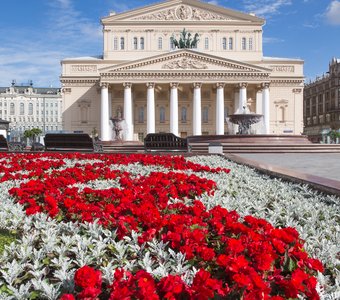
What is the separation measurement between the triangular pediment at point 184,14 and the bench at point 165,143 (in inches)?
1672

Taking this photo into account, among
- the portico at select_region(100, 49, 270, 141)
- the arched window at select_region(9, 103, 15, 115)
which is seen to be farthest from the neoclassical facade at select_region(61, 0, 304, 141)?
the arched window at select_region(9, 103, 15, 115)

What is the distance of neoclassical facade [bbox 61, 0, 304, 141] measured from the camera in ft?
171

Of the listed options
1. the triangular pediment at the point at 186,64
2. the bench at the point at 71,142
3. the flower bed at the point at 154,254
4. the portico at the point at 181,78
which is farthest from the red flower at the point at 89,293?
the triangular pediment at the point at 186,64

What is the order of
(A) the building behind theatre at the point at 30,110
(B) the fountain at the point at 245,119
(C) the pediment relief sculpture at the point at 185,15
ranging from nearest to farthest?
(B) the fountain at the point at 245,119 → (C) the pediment relief sculpture at the point at 185,15 → (A) the building behind theatre at the point at 30,110

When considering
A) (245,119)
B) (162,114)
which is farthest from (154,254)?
(162,114)

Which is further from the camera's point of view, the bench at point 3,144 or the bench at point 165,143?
the bench at point 3,144

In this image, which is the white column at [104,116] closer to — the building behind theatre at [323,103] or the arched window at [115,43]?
the arched window at [115,43]

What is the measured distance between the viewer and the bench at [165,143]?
16.0m

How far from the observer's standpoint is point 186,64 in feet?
162

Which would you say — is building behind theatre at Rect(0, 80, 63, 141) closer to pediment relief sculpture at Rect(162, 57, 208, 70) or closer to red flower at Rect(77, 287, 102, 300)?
pediment relief sculpture at Rect(162, 57, 208, 70)

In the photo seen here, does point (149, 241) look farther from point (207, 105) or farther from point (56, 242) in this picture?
point (207, 105)

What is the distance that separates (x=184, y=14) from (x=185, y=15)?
0.64 feet

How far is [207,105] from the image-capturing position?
184 feet

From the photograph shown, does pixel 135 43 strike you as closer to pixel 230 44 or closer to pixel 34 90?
pixel 230 44
